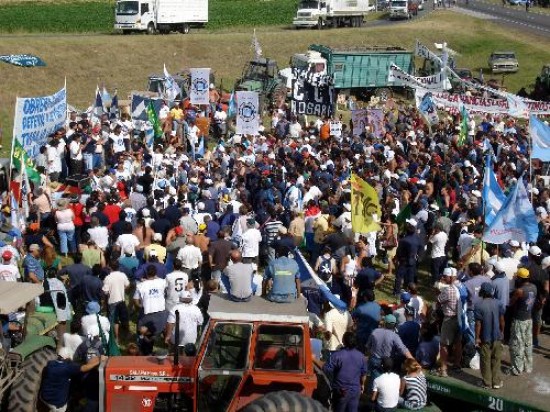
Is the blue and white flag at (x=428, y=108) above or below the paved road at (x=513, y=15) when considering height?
above

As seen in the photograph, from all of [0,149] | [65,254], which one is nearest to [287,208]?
[65,254]

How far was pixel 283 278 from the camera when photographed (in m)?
10.8

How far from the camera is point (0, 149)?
29531 millimetres

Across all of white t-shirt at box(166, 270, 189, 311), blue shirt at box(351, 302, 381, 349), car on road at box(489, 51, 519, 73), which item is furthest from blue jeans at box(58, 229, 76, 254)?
car on road at box(489, 51, 519, 73)

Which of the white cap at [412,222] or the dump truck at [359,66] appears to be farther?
the dump truck at [359,66]

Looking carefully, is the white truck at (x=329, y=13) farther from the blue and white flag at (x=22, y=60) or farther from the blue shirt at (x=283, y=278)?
the blue shirt at (x=283, y=278)

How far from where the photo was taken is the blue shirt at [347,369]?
10414 mm

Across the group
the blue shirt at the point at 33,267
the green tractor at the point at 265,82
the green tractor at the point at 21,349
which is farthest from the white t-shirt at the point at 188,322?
the green tractor at the point at 265,82

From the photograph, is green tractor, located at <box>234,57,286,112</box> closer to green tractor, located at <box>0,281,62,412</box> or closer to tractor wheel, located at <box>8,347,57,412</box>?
green tractor, located at <box>0,281,62,412</box>

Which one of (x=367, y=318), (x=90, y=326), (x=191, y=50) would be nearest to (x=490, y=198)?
(x=367, y=318)

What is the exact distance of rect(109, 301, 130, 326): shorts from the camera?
1365 cm

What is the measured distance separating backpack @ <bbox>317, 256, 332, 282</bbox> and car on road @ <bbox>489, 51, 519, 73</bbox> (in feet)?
122

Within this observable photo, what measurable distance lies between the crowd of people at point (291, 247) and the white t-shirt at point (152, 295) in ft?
0.08

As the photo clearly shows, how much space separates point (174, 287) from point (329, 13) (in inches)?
1810
